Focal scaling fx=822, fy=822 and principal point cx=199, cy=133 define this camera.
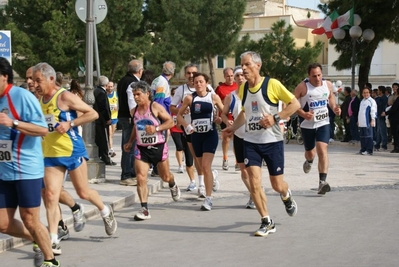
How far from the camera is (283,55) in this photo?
135 feet

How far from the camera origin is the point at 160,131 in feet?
34.8

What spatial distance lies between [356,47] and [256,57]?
71.0 ft

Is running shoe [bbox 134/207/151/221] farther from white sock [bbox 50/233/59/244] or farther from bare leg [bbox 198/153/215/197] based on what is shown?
white sock [bbox 50/233/59/244]

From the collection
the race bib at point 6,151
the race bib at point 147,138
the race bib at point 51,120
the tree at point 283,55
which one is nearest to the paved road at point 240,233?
the race bib at point 147,138

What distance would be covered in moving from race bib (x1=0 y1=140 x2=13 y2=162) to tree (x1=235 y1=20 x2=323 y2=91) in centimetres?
3368

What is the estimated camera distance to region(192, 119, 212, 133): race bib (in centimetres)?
1162

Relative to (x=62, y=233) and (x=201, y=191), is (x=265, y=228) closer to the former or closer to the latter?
(x=62, y=233)

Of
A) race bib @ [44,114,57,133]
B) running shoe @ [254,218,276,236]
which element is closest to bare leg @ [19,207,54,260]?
race bib @ [44,114,57,133]

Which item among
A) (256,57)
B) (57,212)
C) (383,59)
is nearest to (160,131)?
(256,57)

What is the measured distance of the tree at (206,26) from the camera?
43.4 m

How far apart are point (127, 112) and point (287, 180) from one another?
3.20 m

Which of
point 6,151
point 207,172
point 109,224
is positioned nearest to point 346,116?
point 207,172

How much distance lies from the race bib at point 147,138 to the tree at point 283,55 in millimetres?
29705

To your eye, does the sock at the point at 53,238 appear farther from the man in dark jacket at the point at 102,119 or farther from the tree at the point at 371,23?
the tree at the point at 371,23
